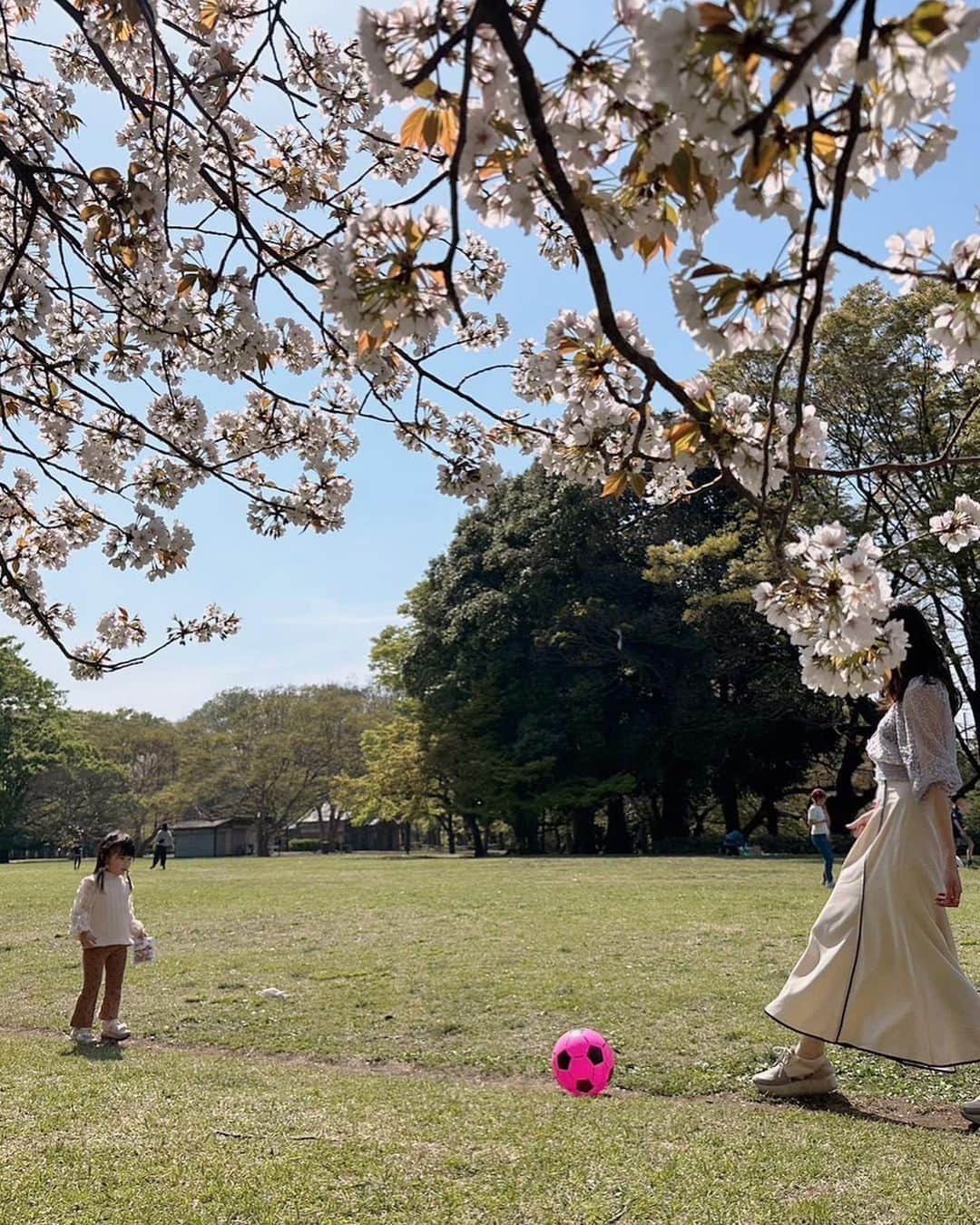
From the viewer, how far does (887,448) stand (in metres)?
23.2

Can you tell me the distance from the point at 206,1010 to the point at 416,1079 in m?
2.37

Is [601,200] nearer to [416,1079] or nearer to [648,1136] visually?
[648,1136]

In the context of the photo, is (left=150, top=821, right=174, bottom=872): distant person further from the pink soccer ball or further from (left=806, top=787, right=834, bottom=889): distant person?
the pink soccer ball

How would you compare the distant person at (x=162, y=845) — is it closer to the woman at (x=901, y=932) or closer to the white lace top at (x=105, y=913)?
the white lace top at (x=105, y=913)

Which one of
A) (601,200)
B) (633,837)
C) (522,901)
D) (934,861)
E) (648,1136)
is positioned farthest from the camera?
(633,837)

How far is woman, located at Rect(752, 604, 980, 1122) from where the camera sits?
3.83 meters

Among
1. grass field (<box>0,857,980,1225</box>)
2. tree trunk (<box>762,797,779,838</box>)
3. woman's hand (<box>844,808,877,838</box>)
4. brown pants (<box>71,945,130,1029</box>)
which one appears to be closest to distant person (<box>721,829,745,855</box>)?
tree trunk (<box>762,797,779,838</box>)

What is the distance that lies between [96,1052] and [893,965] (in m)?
4.16

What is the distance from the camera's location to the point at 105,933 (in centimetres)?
608

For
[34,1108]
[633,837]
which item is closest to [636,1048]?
[34,1108]

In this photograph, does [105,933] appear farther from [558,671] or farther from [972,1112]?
[558,671]

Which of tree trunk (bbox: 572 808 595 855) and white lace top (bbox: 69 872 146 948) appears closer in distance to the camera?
white lace top (bbox: 69 872 146 948)

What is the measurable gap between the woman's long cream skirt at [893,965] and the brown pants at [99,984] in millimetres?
3850

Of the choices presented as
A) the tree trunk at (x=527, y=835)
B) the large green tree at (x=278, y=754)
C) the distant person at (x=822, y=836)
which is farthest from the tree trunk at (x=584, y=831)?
the large green tree at (x=278, y=754)
